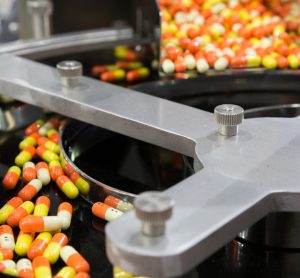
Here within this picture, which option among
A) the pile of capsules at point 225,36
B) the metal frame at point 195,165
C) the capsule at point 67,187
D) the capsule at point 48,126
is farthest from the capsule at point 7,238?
the pile of capsules at point 225,36

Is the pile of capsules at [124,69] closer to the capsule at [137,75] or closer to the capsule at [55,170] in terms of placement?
the capsule at [137,75]

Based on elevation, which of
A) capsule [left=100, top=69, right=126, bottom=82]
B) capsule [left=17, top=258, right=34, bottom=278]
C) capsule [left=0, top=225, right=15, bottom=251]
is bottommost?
capsule [left=17, top=258, right=34, bottom=278]

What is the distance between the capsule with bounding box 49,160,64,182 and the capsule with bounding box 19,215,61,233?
0.14m

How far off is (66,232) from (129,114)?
0.21 meters

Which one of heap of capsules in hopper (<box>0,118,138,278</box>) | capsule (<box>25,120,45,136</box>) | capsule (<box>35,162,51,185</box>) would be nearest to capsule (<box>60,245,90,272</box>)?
heap of capsules in hopper (<box>0,118,138,278</box>)

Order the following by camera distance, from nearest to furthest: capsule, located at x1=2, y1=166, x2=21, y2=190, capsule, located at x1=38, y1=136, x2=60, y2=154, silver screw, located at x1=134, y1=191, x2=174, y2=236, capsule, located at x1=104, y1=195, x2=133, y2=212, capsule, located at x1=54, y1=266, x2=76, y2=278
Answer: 1. silver screw, located at x1=134, y1=191, x2=174, y2=236
2. capsule, located at x1=54, y1=266, x2=76, y2=278
3. capsule, located at x1=104, y1=195, x2=133, y2=212
4. capsule, located at x1=2, y1=166, x2=21, y2=190
5. capsule, located at x1=38, y1=136, x2=60, y2=154

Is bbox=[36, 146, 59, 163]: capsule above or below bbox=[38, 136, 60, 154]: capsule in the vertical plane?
below

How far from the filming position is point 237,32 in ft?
4.86

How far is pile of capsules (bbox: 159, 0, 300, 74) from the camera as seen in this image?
1337 millimetres

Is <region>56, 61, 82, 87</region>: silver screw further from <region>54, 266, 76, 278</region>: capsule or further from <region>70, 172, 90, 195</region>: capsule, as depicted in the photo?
<region>54, 266, 76, 278</region>: capsule

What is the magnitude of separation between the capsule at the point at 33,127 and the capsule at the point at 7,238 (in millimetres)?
338

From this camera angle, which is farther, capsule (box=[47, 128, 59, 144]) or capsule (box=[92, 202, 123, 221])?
capsule (box=[47, 128, 59, 144])

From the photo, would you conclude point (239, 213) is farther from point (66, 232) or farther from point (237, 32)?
point (237, 32)

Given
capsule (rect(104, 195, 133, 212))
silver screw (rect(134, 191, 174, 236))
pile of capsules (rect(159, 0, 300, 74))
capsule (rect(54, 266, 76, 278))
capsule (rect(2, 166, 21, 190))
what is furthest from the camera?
pile of capsules (rect(159, 0, 300, 74))
